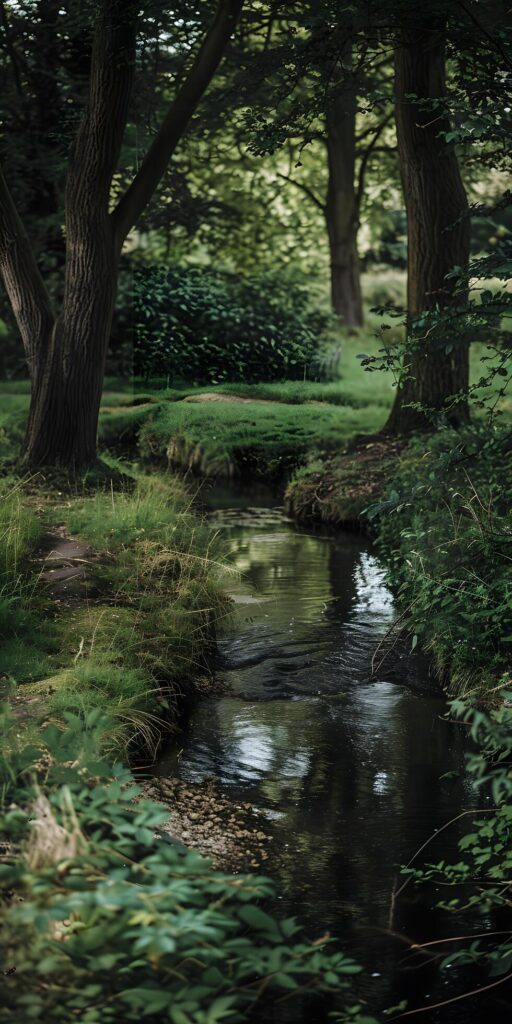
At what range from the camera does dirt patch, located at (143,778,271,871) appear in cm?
458

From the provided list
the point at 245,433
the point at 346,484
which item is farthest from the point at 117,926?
the point at 245,433

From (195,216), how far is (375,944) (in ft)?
38.7

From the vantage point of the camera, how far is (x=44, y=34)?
1266 centimetres

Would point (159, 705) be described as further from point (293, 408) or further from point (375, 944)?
point (293, 408)

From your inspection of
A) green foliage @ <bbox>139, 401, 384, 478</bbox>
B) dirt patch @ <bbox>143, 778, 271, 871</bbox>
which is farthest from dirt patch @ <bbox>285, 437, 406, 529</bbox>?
dirt patch @ <bbox>143, 778, 271, 871</bbox>

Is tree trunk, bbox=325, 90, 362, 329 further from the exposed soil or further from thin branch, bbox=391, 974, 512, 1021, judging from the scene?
thin branch, bbox=391, 974, 512, 1021

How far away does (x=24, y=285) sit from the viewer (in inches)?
391

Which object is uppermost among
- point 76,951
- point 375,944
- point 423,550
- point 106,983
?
point 423,550

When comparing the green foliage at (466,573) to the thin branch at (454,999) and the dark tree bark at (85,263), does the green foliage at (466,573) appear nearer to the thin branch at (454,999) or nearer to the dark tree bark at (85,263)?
the thin branch at (454,999)

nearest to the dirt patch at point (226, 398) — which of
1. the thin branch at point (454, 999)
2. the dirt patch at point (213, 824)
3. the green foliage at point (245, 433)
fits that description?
the green foliage at point (245, 433)

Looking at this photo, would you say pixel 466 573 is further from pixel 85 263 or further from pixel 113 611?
pixel 85 263

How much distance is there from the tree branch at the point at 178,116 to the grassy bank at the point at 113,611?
8.65 ft

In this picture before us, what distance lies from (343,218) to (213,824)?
1328cm

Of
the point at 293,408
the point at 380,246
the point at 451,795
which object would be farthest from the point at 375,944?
the point at 380,246
